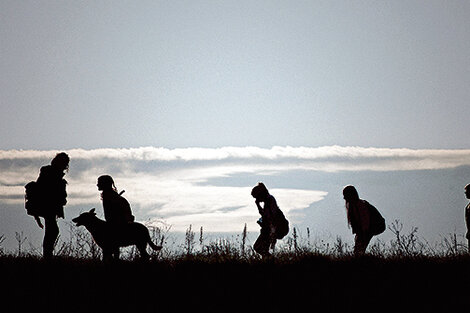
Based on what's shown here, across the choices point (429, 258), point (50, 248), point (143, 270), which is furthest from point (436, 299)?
point (50, 248)

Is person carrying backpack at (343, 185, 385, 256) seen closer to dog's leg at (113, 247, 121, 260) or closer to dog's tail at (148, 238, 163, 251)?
dog's tail at (148, 238, 163, 251)

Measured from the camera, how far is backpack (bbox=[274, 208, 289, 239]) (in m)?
12.1

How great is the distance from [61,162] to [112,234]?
5.83 feet

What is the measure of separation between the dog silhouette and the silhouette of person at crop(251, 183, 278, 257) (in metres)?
2.56

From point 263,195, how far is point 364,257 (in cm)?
243

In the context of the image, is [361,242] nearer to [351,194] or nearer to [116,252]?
[351,194]

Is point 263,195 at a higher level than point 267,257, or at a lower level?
higher

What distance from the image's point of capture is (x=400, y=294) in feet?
31.1

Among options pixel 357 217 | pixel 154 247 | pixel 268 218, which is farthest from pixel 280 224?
pixel 154 247

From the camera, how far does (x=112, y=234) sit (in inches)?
407

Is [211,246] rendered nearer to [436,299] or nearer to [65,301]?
[65,301]

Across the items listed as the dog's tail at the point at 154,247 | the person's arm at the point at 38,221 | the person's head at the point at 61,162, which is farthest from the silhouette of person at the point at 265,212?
the person's arm at the point at 38,221

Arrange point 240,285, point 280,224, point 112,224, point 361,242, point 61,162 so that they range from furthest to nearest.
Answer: point 280,224 → point 361,242 → point 61,162 → point 112,224 → point 240,285

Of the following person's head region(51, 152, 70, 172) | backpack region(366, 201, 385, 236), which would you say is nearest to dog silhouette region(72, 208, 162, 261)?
person's head region(51, 152, 70, 172)
